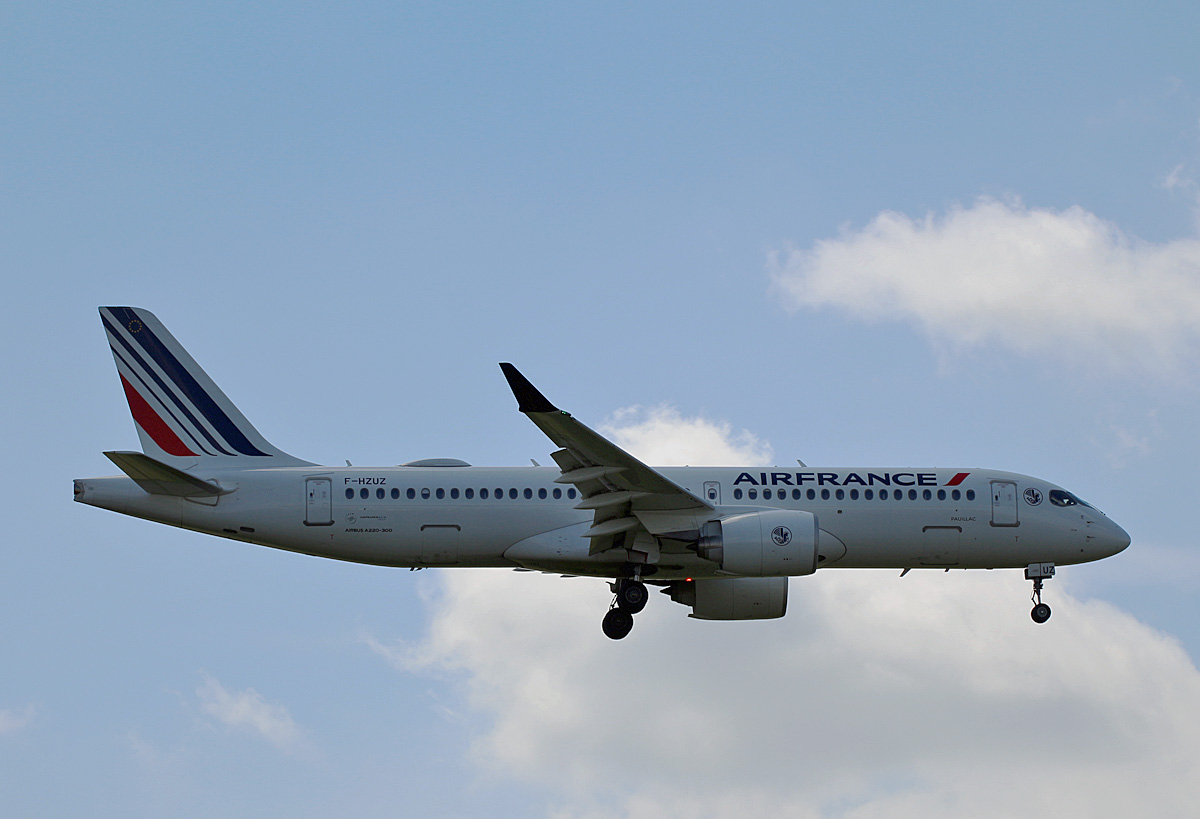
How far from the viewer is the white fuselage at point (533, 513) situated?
3027cm

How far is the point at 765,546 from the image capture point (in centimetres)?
2866

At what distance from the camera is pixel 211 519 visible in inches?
1191

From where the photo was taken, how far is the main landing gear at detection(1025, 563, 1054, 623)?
1278 inches

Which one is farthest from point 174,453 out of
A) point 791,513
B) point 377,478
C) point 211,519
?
point 791,513

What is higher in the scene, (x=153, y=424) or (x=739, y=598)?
(x=153, y=424)

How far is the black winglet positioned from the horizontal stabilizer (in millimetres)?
8115

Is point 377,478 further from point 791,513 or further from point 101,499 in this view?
point 791,513

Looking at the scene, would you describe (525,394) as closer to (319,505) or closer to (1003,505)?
(319,505)

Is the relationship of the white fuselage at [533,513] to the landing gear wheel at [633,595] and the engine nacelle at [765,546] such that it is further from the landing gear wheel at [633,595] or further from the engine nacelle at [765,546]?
the engine nacelle at [765,546]

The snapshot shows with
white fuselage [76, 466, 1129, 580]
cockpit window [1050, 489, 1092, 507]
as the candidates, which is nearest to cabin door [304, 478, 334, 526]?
white fuselage [76, 466, 1129, 580]

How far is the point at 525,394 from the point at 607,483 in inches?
147

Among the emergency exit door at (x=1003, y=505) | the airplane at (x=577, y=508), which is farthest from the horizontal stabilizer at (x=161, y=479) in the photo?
the emergency exit door at (x=1003, y=505)

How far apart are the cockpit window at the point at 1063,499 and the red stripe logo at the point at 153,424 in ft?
68.9

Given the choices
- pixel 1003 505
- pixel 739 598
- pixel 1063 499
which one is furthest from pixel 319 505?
pixel 1063 499
